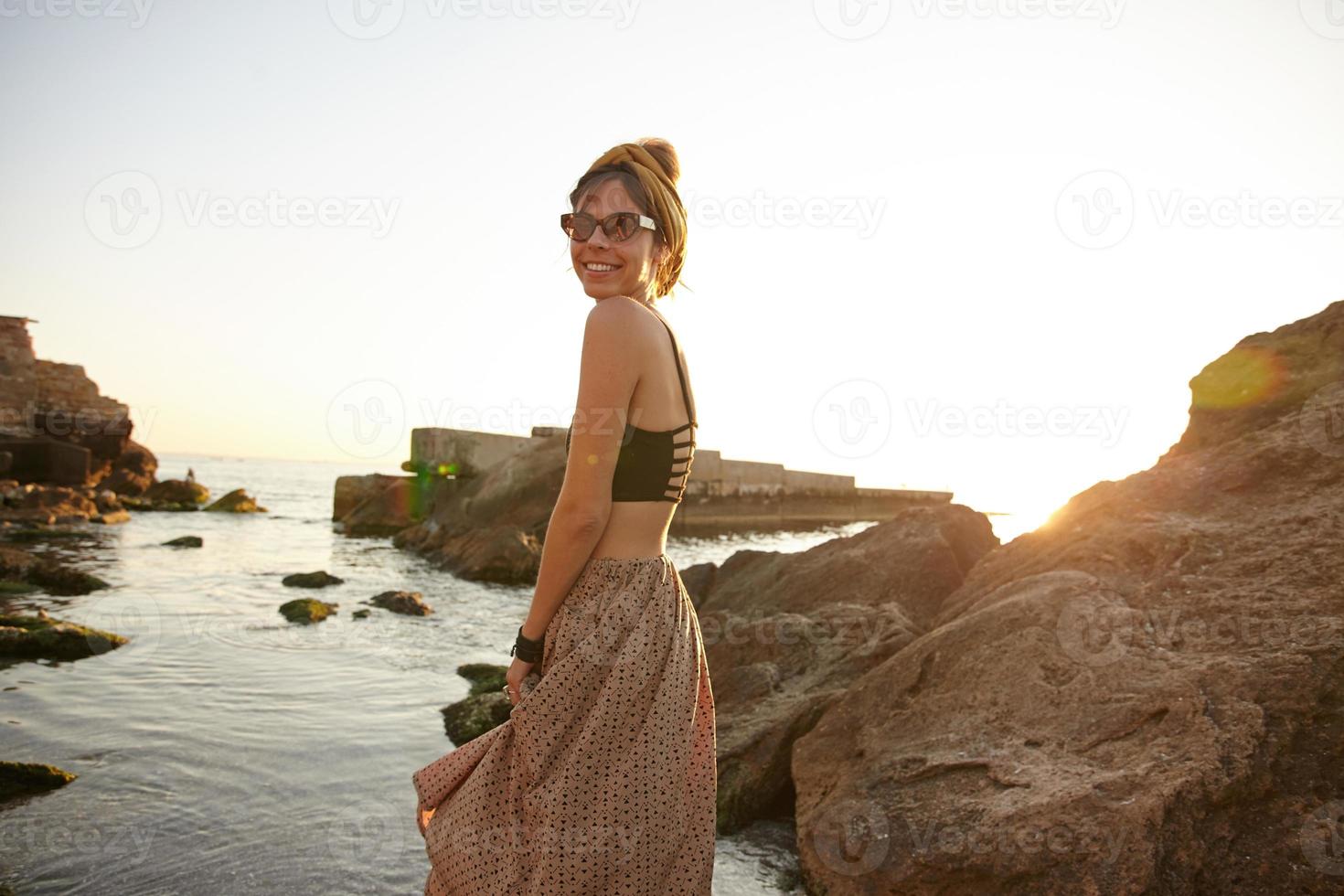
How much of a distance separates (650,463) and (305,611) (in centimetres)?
952

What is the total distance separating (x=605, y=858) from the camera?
80.3 inches

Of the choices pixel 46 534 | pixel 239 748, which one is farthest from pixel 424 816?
pixel 46 534

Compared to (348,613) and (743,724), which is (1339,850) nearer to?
(743,724)

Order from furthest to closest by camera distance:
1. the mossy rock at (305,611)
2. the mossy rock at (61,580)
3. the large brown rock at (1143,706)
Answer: the mossy rock at (61,580), the mossy rock at (305,611), the large brown rock at (1143,706)

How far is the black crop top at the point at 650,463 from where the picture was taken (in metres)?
2.19

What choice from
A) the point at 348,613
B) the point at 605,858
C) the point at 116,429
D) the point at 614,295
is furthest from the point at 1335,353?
the point at 116,429

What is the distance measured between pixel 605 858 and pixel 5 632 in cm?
821

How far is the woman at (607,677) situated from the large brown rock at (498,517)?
14163 mm
